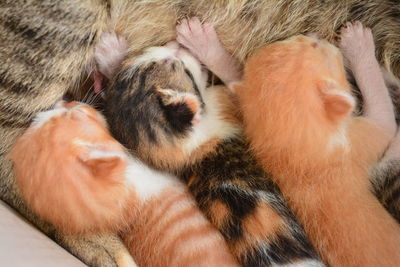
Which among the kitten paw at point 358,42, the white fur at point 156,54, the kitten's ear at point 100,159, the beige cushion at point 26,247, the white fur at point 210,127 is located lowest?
the beige cushion at point 26,247

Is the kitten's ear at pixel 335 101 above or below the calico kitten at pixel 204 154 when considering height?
above

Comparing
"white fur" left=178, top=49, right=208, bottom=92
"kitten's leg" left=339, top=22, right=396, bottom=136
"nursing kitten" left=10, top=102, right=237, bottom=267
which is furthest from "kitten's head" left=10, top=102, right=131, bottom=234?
"kitten's leg" left=339, top=22, right=396, bottom=136

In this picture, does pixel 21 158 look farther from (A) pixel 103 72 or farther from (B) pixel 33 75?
(A) pixel 103 72

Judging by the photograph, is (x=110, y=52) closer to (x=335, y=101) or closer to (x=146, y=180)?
(x=146, y=180)

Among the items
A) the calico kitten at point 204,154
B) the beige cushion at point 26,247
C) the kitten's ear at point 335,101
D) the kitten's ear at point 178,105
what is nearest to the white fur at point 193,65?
the calico kitten at point 204,154

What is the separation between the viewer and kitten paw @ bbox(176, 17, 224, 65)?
6.37 ft

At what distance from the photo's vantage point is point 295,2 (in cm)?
191

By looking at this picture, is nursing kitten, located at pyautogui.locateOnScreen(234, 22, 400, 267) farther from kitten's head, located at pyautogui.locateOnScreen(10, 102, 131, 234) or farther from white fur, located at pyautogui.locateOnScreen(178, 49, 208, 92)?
kitten's head, located at pyautogui.locateOnScreen(10, 102, 131, 234)

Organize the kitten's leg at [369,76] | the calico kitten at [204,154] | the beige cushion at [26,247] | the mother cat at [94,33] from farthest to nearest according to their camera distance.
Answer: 1. the kitten's leg at [369,76]
2. the mother cat at [94,33]
3. the calico kitten at [204,154]
4. the beige cushion at [26,247]

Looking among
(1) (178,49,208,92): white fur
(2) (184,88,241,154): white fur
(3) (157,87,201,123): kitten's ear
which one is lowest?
(2) (184,88,241,154): white fur

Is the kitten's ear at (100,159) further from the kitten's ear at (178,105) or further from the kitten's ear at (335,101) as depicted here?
the kitten's ear at (335,101)

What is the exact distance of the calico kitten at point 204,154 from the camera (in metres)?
1.66

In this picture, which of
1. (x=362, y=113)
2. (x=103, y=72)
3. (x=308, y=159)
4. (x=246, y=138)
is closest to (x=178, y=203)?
(x=246, y=138)

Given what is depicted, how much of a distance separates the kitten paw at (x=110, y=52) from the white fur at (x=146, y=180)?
1.24 feet
